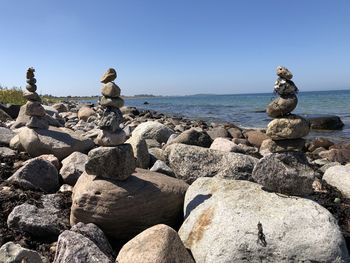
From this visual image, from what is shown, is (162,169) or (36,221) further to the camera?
(162,169)

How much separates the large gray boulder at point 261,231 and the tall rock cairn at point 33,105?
6.40 meters

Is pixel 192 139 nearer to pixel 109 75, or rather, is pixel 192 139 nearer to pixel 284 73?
pixel 109 75

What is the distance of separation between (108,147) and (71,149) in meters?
3.85

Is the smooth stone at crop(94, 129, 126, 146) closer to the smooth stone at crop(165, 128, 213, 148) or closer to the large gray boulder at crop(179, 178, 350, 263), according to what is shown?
the large gray boulder at crop(179, 178, 350, 263)

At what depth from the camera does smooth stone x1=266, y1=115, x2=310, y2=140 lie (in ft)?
19.2

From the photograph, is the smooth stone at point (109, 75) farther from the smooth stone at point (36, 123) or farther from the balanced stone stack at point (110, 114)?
the smooth stone at point (36, 123)

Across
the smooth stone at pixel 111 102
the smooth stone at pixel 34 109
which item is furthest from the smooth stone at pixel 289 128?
the smooth stone at pixel 34 109

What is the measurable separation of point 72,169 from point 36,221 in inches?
91.4

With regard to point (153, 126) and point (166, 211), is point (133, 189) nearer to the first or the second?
point (166, 211)

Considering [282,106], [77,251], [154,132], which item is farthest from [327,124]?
[77,251]

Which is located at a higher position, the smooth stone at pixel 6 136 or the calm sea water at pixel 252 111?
the smooth stone at pixel 6 136

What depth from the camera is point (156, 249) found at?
4.77m

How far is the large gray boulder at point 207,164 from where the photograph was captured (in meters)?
7.96

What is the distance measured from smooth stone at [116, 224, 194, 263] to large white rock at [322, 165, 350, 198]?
511cm
